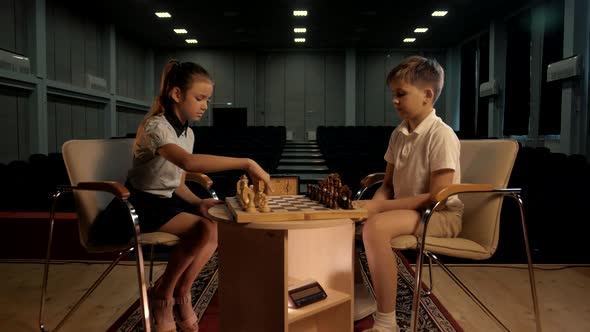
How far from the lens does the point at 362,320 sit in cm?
189

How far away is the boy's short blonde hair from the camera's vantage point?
1605mm

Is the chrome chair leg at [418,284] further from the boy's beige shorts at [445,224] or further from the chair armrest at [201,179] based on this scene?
the chair armrest at [201,179]

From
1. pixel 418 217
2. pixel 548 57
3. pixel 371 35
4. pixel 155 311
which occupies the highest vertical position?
pixel 371 35

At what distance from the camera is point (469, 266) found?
270cm

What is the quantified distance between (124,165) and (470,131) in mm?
9785

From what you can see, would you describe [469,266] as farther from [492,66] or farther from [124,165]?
[492,66]

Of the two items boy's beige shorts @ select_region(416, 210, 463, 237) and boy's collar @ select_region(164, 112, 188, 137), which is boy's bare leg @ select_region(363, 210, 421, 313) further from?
boy's collar @ select_region(164, 112, 188, 137)

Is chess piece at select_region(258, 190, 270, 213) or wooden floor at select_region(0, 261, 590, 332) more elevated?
chess piece at select_region(258, 190, 270, 213)

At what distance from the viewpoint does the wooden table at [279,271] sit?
1.21 m

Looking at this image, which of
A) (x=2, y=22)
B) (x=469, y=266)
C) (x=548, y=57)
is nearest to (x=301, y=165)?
(x=548, y=57)

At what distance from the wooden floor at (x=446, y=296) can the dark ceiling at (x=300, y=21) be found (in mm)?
6201

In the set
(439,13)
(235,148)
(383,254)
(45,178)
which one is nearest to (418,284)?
(383,254)

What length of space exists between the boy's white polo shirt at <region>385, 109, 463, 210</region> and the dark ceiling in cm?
661

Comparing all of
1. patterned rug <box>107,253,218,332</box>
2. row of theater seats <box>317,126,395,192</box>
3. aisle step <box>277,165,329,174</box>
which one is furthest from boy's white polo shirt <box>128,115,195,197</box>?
aisle step <box>277,165,329,174</box>
